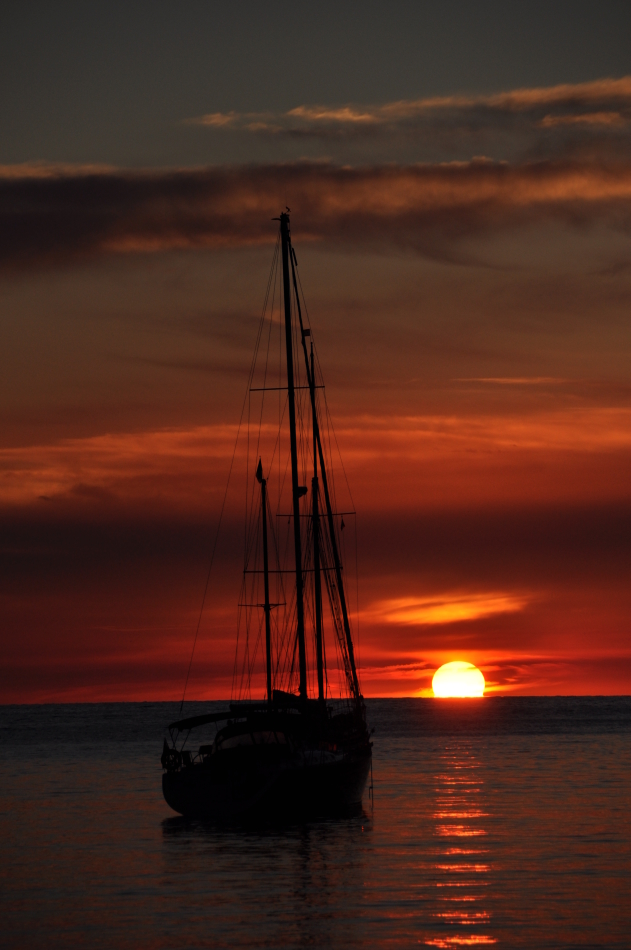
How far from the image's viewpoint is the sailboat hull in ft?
147

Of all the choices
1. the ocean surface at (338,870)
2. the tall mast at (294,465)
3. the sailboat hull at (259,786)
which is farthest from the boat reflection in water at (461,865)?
the tall mast at (294,465)

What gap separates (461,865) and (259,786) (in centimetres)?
910

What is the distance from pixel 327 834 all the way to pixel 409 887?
1177 centimetres

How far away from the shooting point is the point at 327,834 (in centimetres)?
4584

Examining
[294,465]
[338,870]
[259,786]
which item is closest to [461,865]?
[338,870]

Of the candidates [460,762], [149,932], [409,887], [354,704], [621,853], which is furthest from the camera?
[460,762]

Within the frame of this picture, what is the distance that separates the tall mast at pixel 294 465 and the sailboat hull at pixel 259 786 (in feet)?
16.0

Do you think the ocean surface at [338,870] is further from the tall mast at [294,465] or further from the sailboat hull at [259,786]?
the tall mast at [294,465]

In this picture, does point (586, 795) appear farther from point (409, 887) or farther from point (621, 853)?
point (409, 887)

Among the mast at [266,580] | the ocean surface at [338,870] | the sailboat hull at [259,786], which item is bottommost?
the ocean surface at [338,870]

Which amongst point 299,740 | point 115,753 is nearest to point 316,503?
point 299,740

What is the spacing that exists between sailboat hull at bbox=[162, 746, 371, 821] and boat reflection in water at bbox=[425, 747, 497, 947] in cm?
421

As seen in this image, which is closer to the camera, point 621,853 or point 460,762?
point 621,853

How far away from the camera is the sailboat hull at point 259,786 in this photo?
44.9m
